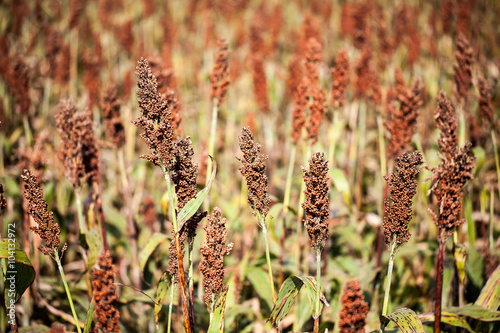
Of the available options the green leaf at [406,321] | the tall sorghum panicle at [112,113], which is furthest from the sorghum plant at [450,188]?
the tall sorghum panicle at [112,113]

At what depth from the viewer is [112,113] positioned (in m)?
3.39

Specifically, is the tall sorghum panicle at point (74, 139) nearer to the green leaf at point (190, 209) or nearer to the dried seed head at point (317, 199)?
the green leaf at point (190, 209)

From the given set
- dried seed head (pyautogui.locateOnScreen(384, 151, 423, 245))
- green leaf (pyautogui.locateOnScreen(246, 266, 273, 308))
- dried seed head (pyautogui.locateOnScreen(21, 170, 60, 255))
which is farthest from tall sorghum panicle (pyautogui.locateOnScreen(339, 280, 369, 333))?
dried seed head (pyautogui.locateOnScreen(21, 170, 60, 255))

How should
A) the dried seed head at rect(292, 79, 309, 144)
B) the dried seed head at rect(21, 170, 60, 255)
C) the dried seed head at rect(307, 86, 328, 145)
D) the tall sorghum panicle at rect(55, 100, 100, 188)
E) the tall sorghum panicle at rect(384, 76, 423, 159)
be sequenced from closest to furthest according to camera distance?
the dried seed head at rect(21, 170, 60, 255) < the tall sorghum panicle at rect(55, 100, 100, 188) < the tall sorghum panicle at rect(384, 76, 423, 159) < the dried seed head at rect(307, 86, 328, 145) < the dried seed head at rect(292, 79, 309, 144)

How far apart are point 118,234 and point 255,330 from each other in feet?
6.55

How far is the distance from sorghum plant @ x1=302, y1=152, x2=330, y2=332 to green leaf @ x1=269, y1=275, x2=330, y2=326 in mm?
41

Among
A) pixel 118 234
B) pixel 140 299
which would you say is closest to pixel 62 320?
pixel 140 299

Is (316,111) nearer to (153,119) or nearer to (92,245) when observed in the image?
(153,119)

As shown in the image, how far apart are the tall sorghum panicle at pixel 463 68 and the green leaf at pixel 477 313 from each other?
5.64 ft

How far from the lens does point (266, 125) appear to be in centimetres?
552

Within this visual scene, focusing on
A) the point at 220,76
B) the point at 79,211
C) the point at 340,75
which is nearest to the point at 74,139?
the point at 79,211

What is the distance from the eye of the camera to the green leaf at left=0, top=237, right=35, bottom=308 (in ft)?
7.01

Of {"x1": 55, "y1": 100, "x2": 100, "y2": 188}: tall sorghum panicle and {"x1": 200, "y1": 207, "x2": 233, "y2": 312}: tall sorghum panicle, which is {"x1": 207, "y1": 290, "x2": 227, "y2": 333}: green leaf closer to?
{"x1": 200, "y1": 207, "x2": 233, "y2": 312}: tall sorghum panicle

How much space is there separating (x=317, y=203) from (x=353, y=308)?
0.53m
